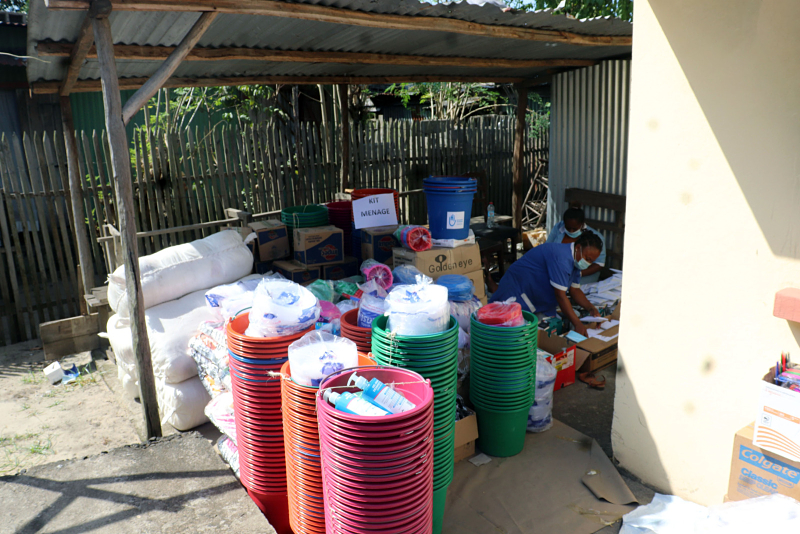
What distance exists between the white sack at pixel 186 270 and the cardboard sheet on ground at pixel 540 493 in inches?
107

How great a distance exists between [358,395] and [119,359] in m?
3.32

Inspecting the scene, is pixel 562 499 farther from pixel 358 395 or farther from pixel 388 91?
pixel 388 91

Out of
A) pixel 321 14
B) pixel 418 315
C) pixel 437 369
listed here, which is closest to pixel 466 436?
pixel 437 369

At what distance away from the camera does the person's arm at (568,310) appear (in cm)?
519

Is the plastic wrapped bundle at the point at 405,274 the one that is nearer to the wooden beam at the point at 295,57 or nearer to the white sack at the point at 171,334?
the white sack at the point at 171,334

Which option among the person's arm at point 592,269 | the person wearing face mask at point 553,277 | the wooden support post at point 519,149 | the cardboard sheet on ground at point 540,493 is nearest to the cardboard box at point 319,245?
the person wearing face mask at point 553,277

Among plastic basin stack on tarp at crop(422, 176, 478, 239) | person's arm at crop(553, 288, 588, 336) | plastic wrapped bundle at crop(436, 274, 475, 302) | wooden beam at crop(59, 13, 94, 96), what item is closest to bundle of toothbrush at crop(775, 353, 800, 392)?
plastic wrapped bundle at crop(436, 274, 475, 302)

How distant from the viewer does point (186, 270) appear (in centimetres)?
484

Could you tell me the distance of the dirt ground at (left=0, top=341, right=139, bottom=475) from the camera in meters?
4.37

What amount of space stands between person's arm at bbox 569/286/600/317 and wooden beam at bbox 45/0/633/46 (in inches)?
95.0

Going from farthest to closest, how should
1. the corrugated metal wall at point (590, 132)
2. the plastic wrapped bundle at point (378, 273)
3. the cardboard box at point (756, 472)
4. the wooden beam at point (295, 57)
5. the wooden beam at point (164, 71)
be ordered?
the corrugated metal wall at point (590, 132) → the plastic wrapped bundle at point (378, 273) → the wooden beam at point (295, 57) → the wooden beam at point (164, 71) → the cardboard box at point (756, 472)

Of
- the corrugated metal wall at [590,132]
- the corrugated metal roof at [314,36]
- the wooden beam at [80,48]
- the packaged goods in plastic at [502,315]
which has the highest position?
the corrugated metal roof at [314,36]

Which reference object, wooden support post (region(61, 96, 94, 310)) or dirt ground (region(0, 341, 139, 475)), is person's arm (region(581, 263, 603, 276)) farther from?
wooden support post (region(61, 96, 94, 310))

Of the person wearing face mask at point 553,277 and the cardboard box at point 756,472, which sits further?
the person wearing face mask at point 553,277
